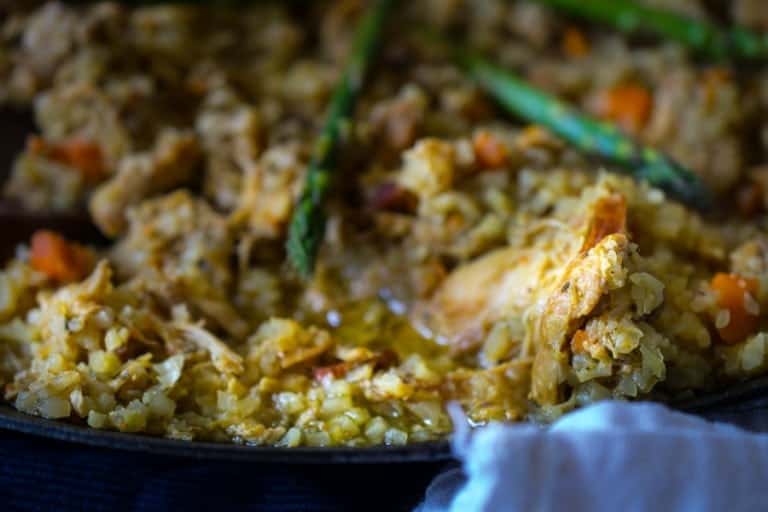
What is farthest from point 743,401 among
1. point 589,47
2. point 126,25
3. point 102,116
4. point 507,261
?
point 126,25

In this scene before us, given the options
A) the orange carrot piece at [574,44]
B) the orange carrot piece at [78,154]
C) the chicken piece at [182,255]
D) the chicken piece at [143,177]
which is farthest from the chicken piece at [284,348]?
the orange carrot piece at [574,44]

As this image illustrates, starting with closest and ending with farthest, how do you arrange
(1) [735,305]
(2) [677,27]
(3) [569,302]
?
1. (3) [569,302]
2. (1) [735,305]
3. (2) [677,27]

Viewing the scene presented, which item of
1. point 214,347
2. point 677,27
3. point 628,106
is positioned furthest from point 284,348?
point 677,27

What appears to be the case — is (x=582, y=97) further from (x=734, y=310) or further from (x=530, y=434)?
(x=530, y=434)

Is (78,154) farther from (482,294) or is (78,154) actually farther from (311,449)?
(311,449)

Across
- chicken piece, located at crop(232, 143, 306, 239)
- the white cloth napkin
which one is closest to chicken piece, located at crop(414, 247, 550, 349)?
chicken piece, located at crop(232, 143, 306, 239)

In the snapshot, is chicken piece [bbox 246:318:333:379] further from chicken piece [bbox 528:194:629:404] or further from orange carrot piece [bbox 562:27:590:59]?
orange carrot piece [bbox 562:27:590:59]
